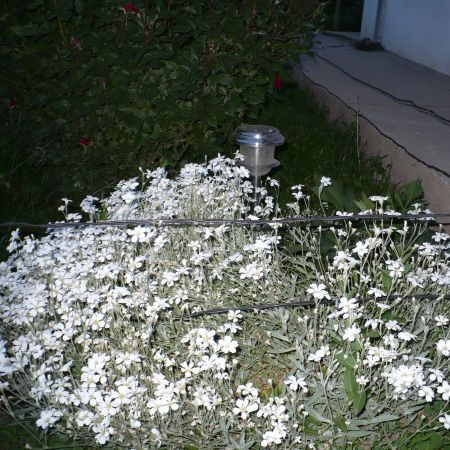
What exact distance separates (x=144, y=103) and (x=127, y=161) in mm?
410

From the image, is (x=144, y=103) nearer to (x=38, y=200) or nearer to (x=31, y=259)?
(x=38, y=200)

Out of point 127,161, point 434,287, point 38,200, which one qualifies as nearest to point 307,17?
point 127,161

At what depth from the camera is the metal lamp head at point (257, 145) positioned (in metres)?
3.43

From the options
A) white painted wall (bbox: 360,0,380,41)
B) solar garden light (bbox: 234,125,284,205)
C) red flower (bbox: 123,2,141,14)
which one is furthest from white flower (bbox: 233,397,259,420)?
white painted wall (bbox: 360,0,380,41)

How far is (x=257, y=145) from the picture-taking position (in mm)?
3424

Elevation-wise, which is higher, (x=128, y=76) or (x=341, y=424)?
(x=128, y=76)

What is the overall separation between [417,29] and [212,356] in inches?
353

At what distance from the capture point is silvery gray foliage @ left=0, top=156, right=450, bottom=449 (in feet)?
6.57

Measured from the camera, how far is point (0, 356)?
2.09 meters

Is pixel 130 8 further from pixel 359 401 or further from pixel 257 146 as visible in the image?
pixel 359 401

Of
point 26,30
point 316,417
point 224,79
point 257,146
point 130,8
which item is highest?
point 130,8

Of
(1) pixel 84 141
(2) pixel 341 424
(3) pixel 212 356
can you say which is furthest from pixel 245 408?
(1) pixel 84 141

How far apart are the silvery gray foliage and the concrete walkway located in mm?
1527

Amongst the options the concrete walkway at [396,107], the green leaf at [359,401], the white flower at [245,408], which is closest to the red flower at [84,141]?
the concrete walkway at [396,107]
